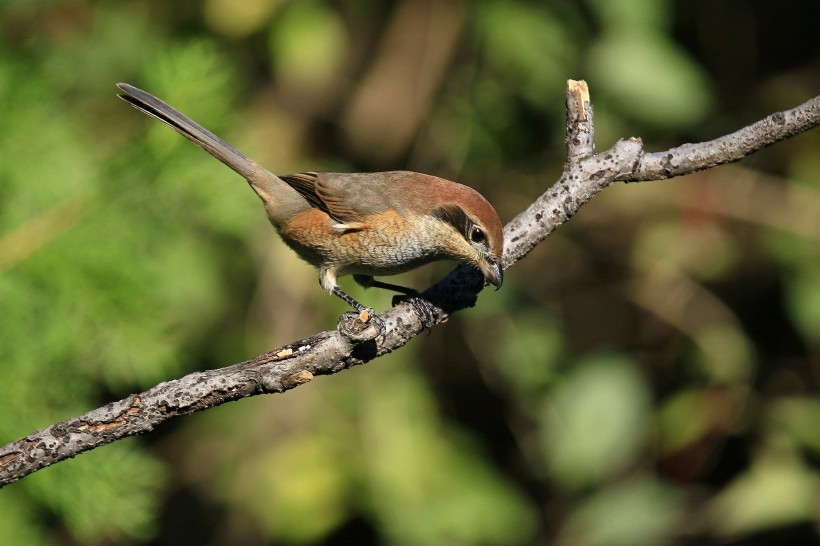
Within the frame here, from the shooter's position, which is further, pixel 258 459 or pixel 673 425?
pixel 258 459

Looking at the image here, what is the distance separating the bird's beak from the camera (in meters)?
3.10

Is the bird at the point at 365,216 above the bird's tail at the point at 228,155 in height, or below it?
below

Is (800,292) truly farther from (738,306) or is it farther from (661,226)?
(661,226)

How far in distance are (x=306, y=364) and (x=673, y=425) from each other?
2.64m

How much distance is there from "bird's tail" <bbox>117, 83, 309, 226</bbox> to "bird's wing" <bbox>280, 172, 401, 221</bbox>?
0.20 ft

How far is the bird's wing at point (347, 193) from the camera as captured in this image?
3703 millimetres

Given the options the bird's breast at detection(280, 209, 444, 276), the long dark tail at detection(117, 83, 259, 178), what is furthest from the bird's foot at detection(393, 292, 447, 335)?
the long dark tail at detection(117, 83, 259, 178)

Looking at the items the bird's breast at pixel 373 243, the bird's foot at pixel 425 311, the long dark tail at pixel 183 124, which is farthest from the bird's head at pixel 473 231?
the long dark tail at pixel 183 124

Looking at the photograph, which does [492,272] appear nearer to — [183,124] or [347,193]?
[347,193]

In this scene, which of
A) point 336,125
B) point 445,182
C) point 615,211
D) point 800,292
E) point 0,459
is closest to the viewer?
point 0,459

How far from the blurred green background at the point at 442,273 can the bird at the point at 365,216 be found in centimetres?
17

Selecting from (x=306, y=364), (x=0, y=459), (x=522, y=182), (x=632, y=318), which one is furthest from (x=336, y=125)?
(x=0, y=459)

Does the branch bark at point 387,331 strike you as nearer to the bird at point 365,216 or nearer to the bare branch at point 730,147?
the bare branch at point 730,147

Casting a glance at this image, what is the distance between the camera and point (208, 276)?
4.63 metres
